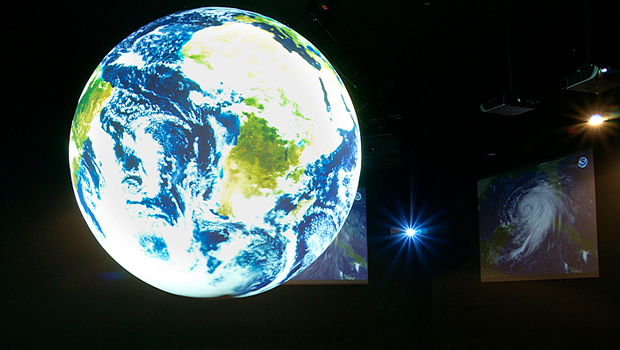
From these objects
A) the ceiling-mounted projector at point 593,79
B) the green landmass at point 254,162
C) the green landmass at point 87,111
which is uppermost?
the ceiling-mounted projector at point 593,79

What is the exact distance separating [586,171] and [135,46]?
4390mm

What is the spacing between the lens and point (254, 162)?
2.32ft

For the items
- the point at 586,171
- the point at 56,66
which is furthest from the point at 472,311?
the point at 56,66

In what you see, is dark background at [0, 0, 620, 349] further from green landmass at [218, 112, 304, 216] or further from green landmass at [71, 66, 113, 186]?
green landmass at [218, 112, 304, 216]

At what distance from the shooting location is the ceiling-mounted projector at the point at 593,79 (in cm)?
286

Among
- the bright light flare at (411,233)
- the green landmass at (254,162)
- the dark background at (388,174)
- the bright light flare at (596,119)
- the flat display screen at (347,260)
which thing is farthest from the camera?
the bright light flare at (411,233)

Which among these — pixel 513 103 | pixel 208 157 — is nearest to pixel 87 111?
pixel 208 157

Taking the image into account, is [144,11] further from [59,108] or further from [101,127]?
[101,127]

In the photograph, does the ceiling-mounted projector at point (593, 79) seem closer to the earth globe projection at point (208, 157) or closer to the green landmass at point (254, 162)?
the earth globe projection at point (208, 157)

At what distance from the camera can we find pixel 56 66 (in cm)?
402

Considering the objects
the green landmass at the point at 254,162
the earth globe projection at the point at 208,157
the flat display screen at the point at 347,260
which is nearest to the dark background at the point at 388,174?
the flat display screen at the point at 347,260

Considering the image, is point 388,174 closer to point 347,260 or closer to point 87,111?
point 347,260

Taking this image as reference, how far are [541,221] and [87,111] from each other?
4691 mm

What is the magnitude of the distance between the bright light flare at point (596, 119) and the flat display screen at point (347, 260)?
336 centimetres
